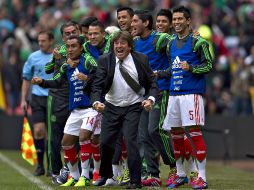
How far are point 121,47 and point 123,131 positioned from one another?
1.13 meters

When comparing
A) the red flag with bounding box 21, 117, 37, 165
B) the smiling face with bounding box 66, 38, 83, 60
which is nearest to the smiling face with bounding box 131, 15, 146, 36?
the smiling face with bounding box 66, 38, 83, 60

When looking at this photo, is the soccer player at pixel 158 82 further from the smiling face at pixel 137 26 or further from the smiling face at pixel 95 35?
the smiling face at pixel 95 35

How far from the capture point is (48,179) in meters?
16.7

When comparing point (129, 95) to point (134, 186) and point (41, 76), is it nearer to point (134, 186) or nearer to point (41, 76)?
point (134, 186)

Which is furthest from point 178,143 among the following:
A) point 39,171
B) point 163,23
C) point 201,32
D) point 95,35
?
point 201,32

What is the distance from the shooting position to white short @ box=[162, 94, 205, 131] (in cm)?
1447

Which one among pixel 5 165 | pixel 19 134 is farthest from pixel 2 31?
pixel 5 165

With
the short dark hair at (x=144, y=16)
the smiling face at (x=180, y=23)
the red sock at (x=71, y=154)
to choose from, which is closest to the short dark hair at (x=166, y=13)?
the short dark hair at (x=144, y=16)

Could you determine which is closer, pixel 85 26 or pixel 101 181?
pixel 101 181

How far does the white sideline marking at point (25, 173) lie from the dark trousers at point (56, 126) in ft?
1.29

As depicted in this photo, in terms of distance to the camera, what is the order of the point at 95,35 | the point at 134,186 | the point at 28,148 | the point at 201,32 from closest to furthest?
the point at 134,186
the point at 95,35
the point at 28,148
the point at 201,32

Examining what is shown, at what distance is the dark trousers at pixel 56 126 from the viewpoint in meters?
16.2

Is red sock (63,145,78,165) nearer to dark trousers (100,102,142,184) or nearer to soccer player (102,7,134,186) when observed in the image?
soccer player (102,7,134,186)

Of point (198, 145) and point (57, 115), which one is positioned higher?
point (57, 115)
